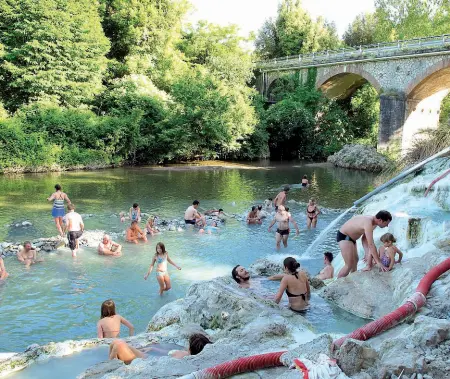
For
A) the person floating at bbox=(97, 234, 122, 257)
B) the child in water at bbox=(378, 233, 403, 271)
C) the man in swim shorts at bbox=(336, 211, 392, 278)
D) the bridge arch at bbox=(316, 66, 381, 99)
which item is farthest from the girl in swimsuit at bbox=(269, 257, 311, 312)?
the bridge arch at bbox=(316, 66, 381, 99)

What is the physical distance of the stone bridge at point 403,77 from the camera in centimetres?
2944

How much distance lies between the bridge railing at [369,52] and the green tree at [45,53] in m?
19.0

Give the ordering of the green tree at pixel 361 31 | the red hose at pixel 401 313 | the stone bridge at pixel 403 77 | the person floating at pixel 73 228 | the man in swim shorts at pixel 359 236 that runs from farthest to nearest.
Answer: the green tree at pixel 361 31, the stone bridge at pixel 403 77, the person floating at pixel 73 228, the man in swim shorts at pixel 359 236, the red hose at pixel 401 313

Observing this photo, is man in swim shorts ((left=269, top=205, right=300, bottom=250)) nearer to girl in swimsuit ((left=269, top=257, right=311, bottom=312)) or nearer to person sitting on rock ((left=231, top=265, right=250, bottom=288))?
person sitting on rock ((left=231, top=265, right=250, bottom=288))

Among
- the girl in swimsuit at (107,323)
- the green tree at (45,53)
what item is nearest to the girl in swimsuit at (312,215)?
the girl in swimsuit at (107,323)

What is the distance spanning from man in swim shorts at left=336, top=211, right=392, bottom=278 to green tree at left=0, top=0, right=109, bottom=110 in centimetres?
2578

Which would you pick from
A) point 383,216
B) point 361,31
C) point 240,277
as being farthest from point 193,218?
point 361,31

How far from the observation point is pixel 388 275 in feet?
23.1

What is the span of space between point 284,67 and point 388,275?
37798mm

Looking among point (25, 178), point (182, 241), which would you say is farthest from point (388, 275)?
point (25, 178)

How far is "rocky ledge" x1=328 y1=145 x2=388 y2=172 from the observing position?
31375mm

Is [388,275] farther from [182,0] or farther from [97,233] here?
[182,0]

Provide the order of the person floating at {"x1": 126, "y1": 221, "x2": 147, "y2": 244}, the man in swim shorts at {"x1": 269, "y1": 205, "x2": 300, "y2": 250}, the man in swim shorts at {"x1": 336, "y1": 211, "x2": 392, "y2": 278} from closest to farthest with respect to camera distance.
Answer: the man in swim shorts at {"x1": 336, "y1": 211, "x2": 392, "y2": 278} → the man in swim shorts at {"x1": 269, "y1": 205, "x2": 300, "y2": 250} → the person floating at {"x1": 126, "y1": 221, "x2": 147, "y2": 244}

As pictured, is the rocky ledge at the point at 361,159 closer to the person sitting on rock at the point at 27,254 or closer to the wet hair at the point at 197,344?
the person sitting on rock at the point at 27,254
